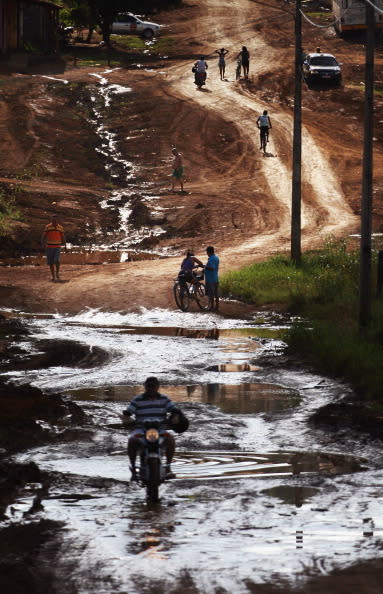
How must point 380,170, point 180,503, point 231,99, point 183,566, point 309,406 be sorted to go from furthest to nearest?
point 231,99, point 380,170, point 309,406, point 180,503, point 183,566

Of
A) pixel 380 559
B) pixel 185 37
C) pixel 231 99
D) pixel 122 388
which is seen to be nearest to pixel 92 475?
pixel 380 559

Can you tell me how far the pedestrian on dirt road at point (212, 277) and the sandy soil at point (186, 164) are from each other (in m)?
0.49

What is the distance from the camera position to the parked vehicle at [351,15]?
224ft

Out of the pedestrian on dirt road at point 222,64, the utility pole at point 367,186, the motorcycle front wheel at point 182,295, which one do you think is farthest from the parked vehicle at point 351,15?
the utility pole at point 367,186

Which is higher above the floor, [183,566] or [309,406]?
[183,566]

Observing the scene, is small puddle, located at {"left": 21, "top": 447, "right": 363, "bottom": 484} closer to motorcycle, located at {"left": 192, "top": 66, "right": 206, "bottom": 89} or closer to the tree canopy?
motorcycle, located at {"left": 192, "top": 66, "right": 206, "bottom": 89}

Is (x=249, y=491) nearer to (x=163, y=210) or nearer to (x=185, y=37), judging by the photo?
(x=163, y=210)

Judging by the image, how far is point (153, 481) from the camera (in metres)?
11.5

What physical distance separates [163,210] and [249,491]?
29335mm

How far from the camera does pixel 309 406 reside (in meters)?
16.7

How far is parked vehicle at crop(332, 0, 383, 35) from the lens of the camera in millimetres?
68250

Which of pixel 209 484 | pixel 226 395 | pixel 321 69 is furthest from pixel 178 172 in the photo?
pixel 209 484

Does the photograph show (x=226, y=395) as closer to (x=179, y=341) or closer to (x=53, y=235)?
(x=179, y=341)

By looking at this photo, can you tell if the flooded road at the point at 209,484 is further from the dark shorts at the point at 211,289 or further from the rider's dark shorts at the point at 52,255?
the rider's dark shorts at the point at 52,255
